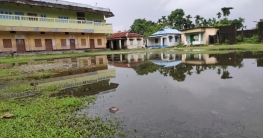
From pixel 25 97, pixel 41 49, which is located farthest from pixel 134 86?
pixel 41 49

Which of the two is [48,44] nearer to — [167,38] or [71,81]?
[71,81]

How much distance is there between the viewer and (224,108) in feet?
11.7

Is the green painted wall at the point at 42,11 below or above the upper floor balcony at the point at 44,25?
above

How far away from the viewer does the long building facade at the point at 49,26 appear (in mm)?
21906

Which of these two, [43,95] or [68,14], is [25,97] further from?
[68,14]

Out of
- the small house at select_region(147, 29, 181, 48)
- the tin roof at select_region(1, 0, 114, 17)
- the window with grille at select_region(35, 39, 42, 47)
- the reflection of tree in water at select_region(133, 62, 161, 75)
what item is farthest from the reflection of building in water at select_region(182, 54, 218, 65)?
the small house at select_region(147, 29, 181, 48)

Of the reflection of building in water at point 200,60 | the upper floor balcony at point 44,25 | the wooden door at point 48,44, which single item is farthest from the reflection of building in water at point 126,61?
the wooden door at point 48,44

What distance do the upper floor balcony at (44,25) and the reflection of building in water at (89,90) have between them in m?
20.0

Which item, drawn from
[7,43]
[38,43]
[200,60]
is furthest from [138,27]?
[200,60]

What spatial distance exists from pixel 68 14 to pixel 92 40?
542 centimetres

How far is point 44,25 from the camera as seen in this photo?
23453 mm

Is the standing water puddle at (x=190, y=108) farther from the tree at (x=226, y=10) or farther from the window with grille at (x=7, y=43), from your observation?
the tree at (x=226, y=10)

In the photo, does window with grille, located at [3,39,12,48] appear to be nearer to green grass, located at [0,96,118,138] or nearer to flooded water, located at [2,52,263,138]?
flooded water, located at [2,52,263,138]

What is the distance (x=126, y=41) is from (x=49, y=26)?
16.9 metres
